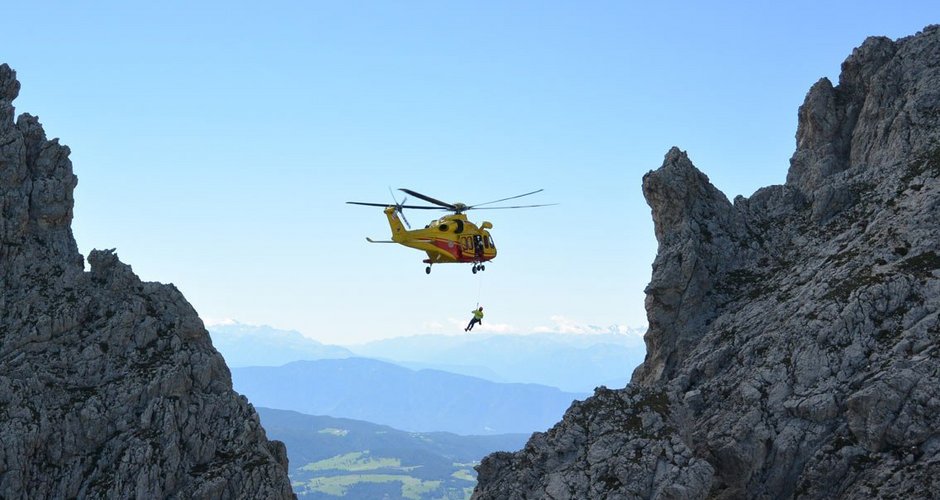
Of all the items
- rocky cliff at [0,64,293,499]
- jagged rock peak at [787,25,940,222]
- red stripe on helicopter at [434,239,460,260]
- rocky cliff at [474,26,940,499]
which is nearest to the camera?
rocky cliff at [474,26,940,499]

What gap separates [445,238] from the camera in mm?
80812

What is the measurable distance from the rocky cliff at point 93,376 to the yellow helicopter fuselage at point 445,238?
19256 millimetres

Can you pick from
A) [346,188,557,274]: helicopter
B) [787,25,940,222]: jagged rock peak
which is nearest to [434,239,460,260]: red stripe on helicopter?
[346,188,557,274]: helicopter

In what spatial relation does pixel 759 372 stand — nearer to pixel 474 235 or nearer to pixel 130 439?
pixel 474 235

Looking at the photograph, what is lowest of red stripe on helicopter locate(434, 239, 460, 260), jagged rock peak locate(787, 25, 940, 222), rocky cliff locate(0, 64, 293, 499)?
rocky cliff locate(0, 64, 293, 499)

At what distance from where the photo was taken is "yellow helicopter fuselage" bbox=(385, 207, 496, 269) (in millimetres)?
80938

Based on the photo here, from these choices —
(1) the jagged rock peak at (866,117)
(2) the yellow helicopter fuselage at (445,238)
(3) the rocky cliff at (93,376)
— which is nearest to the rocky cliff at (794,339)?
(1) the jagged rock peak at (866,117)

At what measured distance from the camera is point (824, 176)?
8769cm

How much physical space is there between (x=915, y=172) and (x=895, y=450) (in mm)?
27337

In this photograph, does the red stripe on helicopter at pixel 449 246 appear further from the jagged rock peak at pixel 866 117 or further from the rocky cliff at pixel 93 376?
the jagged rock peak at pixel 866 117

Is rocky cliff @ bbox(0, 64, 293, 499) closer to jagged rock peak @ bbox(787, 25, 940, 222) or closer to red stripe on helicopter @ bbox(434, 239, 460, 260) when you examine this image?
red stripe on helicopter @ bbox(434, 239, 460, 260)

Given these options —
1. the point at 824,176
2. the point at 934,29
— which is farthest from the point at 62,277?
the point at 934,29

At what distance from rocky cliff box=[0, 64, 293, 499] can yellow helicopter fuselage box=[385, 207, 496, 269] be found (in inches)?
758

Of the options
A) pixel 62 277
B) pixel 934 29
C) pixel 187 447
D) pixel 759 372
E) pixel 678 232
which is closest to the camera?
pixel 759 372
